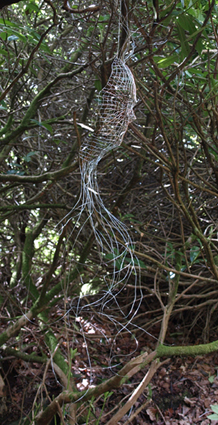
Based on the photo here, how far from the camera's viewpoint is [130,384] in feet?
5.91

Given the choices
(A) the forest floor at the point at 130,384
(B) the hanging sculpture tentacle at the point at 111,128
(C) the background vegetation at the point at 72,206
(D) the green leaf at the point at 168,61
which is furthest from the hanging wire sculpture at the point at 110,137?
(A) the forest floor at the point at 130,384

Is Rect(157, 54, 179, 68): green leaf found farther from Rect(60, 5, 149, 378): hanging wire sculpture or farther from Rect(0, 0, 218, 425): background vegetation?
Rect(0, 0, 218, 425): background vegetation

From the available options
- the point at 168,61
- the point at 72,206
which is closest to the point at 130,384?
the point at 72,206

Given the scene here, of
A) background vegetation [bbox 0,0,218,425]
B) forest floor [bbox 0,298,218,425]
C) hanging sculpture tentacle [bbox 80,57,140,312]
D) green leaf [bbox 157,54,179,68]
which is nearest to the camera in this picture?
hanging sculpture tentacle [bbox 80,57,140,312]

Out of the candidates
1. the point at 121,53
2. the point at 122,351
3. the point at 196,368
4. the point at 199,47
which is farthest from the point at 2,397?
the point at 199,47

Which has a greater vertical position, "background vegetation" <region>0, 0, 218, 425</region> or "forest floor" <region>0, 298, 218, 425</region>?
"background vegetation" <region>0, 0, 218, 425</region>

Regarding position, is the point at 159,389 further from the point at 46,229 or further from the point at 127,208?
the point at 46,229

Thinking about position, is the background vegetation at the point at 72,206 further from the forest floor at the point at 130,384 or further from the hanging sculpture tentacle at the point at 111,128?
the hanging sculpture tentacle at the point at 111,128

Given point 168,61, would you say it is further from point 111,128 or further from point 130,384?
point 130,384

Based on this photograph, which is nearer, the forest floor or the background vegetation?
the forest floor

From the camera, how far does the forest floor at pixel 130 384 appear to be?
75.0 inches

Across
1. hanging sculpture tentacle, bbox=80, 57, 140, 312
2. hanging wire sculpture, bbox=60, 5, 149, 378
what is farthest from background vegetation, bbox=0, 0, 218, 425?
hanging sculpture tentacle, bbox=80, 57, 140, 312

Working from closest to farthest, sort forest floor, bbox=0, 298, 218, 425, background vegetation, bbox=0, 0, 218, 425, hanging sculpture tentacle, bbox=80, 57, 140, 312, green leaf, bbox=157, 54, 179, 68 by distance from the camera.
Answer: hanging sculpture tentacle, bbox=80, 57, 140, 312, green leaf, bbox=157, 54, 179, 68, forest floor, bbox=0, 298, 218, 425, background vegetation, bbox=0, 0, 218, 425

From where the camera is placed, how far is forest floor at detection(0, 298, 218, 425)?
190cm
